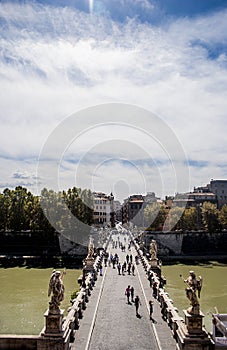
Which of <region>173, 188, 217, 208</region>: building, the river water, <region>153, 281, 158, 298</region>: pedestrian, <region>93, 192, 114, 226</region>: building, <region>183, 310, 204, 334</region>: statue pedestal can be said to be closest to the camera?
<region>183, 310, 204, 334</region>: statue pedestal

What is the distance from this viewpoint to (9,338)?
674 inches

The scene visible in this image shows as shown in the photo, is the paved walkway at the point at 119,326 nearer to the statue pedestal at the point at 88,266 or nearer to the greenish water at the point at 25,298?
the greenish water at the point at 25,298

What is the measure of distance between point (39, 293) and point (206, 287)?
17898 mm

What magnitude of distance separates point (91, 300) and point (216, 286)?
64.1ft

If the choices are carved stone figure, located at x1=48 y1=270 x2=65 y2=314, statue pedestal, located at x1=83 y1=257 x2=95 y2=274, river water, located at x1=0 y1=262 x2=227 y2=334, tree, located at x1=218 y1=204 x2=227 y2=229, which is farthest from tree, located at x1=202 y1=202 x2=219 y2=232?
carved stone figure, located at x1=48 y1=270 x2=65 y2=314

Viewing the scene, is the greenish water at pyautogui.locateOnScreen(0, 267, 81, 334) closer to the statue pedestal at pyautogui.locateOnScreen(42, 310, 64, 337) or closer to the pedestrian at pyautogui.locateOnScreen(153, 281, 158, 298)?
the pedestrian at pyautogui.locateOnScreen(153, 281, 158, 298)

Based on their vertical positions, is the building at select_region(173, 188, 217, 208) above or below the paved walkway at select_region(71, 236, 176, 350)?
above

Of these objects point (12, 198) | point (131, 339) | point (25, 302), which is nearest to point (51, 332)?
point (131, 339)

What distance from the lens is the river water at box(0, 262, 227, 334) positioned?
26.0 metres

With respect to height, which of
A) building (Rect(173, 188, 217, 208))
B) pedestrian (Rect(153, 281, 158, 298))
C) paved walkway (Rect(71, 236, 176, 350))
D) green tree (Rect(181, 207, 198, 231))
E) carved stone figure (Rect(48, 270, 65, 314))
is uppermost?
building (Rect(173, 188, 217, 208))

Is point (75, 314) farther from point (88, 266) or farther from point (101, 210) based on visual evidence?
point (101, 210)

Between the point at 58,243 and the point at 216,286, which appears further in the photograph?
the point at 58,243

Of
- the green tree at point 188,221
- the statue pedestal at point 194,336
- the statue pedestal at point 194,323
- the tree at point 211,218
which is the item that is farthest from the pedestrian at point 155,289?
the green tree at point 188,221

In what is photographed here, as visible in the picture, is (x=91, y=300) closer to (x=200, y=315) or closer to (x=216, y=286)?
(x=200, y=315)
